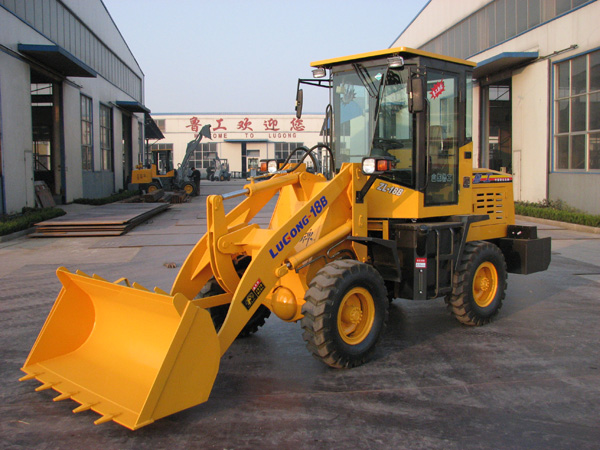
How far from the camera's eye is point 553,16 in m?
18.1

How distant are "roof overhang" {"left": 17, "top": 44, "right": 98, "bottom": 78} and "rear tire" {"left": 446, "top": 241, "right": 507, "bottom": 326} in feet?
Answer: 52.3

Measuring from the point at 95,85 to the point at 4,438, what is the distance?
2538 centimetres

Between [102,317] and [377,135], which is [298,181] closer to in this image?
[377,135]

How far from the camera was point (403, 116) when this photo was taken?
A: 5.70 metres

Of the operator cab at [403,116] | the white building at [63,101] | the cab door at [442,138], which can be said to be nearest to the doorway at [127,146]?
the white building at [63,101]

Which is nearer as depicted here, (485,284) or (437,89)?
(437,89)

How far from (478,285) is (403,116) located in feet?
7.16

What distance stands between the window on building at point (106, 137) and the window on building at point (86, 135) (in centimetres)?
227

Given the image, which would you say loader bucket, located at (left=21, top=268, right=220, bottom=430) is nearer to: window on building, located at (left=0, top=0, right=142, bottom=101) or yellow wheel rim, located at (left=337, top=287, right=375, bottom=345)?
yellow wheel rim, located at (left=337, top=287, right=375, bottom=345)

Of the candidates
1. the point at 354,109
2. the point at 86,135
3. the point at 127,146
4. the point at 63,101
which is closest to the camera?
the point at 354,109

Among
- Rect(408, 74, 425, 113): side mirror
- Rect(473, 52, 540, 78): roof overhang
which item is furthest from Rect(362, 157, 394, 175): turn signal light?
Rect(473, 52, 540, 78): roof overhang

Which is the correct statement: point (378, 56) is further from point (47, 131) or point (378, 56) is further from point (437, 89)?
point (47, 131)

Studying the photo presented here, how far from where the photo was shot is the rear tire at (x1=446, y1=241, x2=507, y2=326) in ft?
19.8

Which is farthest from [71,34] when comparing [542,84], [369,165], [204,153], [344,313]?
[204,153]
